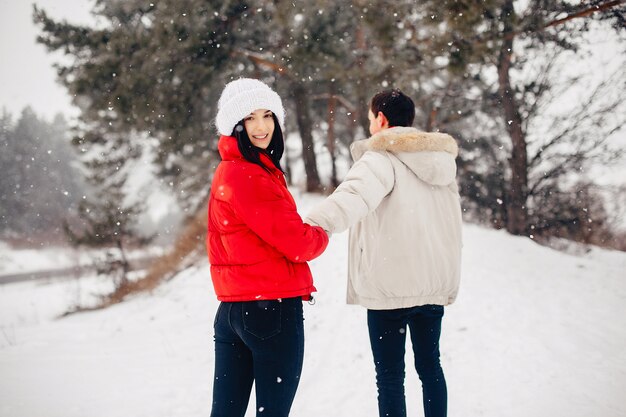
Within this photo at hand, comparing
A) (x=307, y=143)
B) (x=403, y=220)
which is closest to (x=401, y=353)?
(x=403, y=220)

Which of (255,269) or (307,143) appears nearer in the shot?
(255,269)

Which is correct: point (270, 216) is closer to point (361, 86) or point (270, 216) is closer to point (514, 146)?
point (361, 86)

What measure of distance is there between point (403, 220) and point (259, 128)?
86cm

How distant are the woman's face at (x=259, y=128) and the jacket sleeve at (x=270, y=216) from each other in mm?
228

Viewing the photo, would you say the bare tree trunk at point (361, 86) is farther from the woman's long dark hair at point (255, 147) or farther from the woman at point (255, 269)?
the woman at point (255, 269)

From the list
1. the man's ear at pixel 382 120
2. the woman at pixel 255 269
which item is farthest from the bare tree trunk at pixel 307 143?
the woman at pixel 255 269

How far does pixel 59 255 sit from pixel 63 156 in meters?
13.1

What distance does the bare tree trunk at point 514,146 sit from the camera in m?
8.28

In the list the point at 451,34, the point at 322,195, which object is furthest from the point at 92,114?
the point at 451,34

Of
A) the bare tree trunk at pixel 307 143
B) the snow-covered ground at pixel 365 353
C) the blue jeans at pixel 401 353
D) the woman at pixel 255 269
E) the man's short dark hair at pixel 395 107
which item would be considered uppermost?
the bare tree trunk at pixel 307 143

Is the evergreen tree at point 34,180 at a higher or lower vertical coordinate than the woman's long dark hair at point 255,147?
higher

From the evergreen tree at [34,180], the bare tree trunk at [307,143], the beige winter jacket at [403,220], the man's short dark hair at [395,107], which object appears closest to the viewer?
the beige winter jacket at [403,220]

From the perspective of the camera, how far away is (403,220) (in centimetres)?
210

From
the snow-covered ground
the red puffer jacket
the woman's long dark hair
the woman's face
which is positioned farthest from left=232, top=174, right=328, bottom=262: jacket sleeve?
the snow-covered ground
